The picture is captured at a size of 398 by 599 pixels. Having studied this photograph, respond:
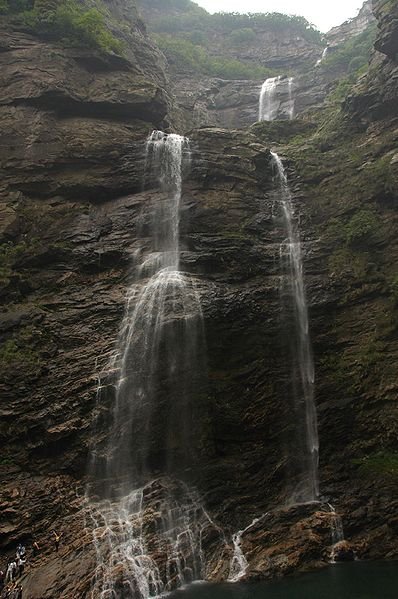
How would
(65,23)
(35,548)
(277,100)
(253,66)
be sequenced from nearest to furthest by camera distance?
(35,548) < (65,23) < (277,100) < (253,66)

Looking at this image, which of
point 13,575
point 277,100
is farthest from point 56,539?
point 277,100

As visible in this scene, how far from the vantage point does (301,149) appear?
1024 inches

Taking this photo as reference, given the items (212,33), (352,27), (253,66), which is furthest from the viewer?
(212,33)

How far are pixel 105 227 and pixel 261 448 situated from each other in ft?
35.9

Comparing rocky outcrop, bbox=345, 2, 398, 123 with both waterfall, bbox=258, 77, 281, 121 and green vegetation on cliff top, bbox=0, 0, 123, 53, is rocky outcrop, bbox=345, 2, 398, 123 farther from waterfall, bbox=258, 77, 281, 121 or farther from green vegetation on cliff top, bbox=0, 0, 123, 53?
green vegetation on cliff top, bbox=0, 0, 123, 53

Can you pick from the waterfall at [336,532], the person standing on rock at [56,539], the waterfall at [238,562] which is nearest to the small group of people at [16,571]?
the person standing on rock at [56,539]

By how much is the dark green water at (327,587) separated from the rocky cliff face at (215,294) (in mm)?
789

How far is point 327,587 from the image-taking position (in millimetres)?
11820

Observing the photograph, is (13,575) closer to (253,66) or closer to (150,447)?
(150,447)

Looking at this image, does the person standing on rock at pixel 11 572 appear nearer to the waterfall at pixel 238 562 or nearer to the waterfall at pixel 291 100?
the waterfall at pixel 238 562

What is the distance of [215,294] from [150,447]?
589 cm

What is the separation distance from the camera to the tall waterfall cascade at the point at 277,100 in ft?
128

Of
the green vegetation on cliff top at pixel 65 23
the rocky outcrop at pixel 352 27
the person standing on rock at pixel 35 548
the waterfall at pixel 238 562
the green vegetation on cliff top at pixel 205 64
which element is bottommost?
the waterfall at pixel 238 562

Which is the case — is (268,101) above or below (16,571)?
above
